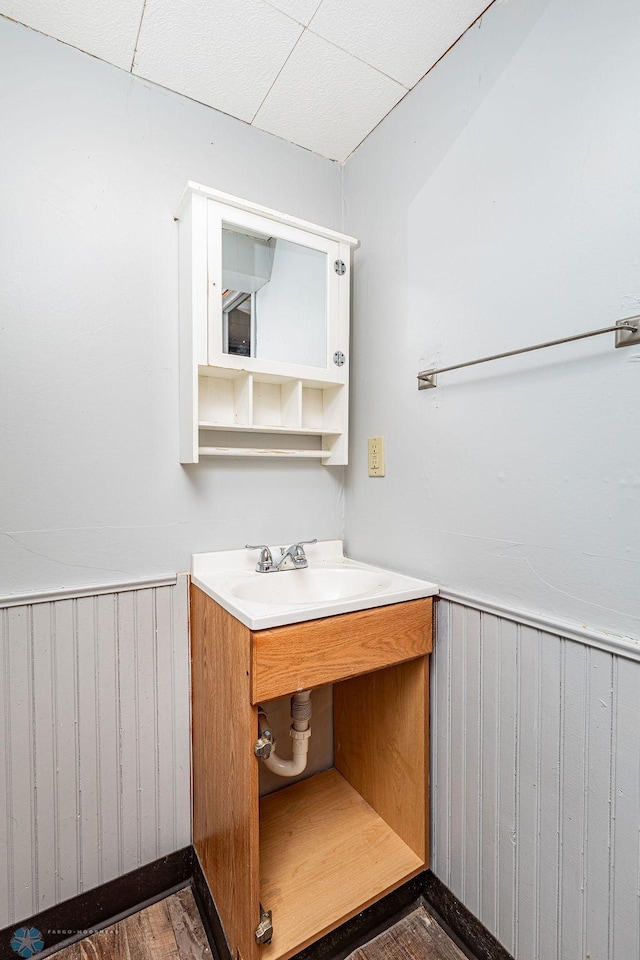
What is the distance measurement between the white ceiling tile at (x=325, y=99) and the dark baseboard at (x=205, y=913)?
2.31 metres

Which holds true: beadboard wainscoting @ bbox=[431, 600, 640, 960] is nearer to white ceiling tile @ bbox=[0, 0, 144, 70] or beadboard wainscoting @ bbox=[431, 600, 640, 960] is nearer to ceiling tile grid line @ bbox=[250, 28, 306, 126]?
ceiling tile grid line @ bbox=[250, 28, 306, 126]

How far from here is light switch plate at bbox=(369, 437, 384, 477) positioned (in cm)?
148

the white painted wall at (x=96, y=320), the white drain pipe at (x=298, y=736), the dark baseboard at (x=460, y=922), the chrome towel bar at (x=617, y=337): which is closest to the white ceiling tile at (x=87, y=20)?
the white painted wall at (x=96, y=320)

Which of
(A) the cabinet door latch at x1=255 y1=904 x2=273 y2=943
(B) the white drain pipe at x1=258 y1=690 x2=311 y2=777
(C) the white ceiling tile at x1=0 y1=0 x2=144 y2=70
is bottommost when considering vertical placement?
(A) the cabinet door latch at x1=255 y1=904 x2=273 y2=943

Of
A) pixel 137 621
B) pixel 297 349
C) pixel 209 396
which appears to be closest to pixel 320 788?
pixel 137 621

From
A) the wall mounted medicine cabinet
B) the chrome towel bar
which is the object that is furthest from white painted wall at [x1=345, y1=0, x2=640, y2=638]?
the wall mounted medicine cabinet

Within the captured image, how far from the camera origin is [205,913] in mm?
1200

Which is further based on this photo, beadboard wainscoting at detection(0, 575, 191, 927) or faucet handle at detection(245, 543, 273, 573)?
faucet handle at detection(245, 543, 273, 573)

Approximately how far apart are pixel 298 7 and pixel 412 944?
2.40m

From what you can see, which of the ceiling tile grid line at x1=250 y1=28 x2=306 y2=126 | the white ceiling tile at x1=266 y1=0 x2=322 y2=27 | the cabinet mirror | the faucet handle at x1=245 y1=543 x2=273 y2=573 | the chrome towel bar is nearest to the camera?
the chrome towel bar

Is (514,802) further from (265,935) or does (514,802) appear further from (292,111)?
(292,111)

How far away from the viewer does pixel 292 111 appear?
1.40 meters

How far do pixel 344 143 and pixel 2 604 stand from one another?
1805mm

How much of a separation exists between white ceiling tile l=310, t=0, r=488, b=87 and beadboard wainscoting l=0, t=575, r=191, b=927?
1584 mm
